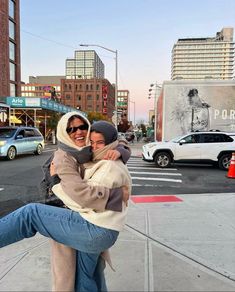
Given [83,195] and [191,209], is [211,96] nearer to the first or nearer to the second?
[191,209]

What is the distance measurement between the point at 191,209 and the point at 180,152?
711cm

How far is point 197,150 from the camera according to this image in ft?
40.9

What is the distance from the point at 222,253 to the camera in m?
3.59

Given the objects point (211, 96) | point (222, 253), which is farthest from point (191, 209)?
point (211, 96)

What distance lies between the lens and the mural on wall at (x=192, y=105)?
17.6 metres

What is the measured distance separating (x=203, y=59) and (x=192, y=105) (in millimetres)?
51633

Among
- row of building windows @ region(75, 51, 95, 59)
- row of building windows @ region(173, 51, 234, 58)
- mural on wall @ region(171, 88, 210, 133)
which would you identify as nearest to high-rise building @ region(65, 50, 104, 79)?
row of building windows @ region(75, 51, 95, 59)

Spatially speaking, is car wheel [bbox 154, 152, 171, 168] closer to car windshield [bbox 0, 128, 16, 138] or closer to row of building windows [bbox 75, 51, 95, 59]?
car windshield [bbox 0, 128, 16, 138]

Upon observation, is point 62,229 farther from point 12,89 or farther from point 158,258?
point 12,89

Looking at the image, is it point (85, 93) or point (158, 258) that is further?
point (85, 93)

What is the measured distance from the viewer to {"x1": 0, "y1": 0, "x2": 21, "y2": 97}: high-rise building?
41062 mm

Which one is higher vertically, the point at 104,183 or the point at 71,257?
the point at 104,183

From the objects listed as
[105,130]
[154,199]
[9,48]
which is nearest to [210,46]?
[9,48]

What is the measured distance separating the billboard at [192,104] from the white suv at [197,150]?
4951mm
